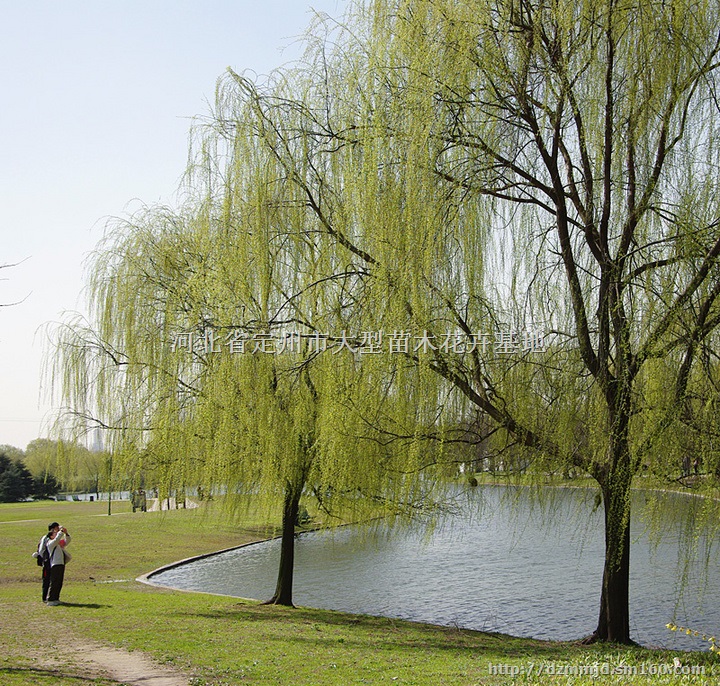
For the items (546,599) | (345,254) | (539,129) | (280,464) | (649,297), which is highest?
(539,129)

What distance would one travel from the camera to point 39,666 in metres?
5.75

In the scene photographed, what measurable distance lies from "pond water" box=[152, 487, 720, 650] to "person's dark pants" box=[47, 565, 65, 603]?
3451 mm

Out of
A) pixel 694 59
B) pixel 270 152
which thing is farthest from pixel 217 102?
pixel 694 59

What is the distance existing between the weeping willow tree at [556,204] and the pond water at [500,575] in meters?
0.96

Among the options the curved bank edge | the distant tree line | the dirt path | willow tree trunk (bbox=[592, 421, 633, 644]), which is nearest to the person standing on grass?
the curved bank edge

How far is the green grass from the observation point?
562 centimetres

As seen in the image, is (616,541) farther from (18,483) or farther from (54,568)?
(18,483)

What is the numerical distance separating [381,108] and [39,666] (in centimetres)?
517

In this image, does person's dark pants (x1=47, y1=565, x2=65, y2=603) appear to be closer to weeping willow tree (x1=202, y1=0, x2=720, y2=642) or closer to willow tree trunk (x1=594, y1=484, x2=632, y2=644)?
weeping willow tree (x1=202, y1=0, x2=720, y2=642)

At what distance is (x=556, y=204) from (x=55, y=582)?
7.74 meters

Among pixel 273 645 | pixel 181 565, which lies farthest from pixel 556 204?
pixel 181 565

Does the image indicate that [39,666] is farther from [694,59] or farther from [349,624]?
[694,59]

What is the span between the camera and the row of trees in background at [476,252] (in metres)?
5.92

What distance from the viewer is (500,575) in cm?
1413
